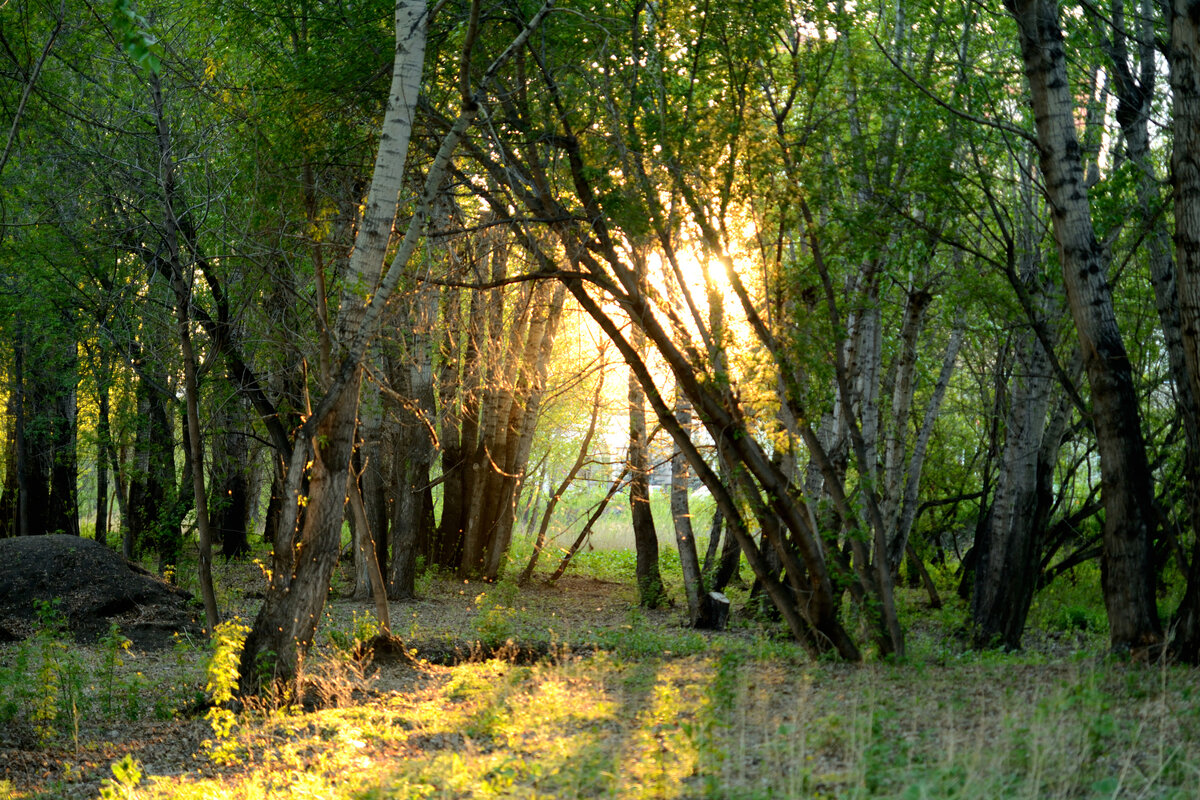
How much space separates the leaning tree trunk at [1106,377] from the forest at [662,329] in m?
0.03

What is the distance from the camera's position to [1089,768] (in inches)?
186

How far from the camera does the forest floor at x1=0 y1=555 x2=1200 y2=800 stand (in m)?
4.81

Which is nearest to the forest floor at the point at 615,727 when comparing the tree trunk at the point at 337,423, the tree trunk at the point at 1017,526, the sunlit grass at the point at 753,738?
the sunlit grass at the point at 753,738

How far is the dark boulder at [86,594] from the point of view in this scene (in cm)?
1139

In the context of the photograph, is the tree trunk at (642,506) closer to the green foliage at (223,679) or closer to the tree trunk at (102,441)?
the green foliage at (223,679)

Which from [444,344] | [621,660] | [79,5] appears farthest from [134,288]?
[621,660]

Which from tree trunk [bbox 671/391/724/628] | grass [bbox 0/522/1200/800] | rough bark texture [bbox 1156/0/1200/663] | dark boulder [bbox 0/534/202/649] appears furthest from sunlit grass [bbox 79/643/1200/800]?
tree trunk [bbox 671/391/724/628]

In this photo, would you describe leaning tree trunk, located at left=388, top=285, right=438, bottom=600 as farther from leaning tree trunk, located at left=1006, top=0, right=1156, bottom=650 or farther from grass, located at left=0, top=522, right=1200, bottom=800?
leaning tree trunk, located at left=1006, top=0, right=1156, bottom=650

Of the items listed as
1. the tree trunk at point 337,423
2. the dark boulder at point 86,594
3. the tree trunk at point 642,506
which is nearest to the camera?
the tree trunk at point 337,423

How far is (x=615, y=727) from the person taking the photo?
254 inches

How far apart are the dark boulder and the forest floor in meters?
0.62

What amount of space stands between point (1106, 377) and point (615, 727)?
457cm

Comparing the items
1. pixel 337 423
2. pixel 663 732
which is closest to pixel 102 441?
pixel 337 423

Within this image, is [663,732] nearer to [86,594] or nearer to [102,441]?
[86,594]
